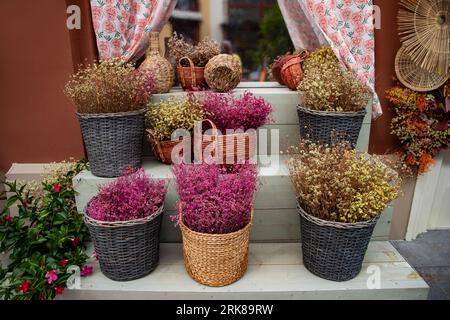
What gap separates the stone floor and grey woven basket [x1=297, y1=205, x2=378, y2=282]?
92cm

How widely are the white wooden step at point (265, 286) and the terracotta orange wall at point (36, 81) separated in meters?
1.08

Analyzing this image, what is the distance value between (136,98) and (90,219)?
2.45 ft

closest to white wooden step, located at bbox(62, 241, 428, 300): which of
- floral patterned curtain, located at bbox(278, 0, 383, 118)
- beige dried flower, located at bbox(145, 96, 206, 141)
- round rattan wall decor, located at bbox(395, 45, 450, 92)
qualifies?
beige dried flower, located at bbox(145, 96, 206, 141)

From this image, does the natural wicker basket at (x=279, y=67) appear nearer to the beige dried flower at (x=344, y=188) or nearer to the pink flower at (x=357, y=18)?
the pink flower at (x=357, y=18)

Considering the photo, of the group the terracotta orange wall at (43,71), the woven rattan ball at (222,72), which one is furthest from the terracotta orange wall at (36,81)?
the woven rattan ball at (222,72)

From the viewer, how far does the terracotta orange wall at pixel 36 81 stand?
231cm

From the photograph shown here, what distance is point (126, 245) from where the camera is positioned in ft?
5.63

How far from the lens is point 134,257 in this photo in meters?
1.75

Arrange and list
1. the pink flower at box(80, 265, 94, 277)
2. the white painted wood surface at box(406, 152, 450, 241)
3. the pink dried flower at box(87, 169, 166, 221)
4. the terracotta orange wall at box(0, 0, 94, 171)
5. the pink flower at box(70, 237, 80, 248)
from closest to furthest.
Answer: the pink dried flower at box(87, 169, 166, 221)
the pink flower at box(80, 265, 94, 277)
the pink flower at box(70, 237, 80, 248)
the terracotta orange wall at box(0, 0, 94, 171)
the white painted wood surface at box(406, 152, 450, 241)

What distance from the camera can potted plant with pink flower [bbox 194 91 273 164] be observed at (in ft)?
6.56

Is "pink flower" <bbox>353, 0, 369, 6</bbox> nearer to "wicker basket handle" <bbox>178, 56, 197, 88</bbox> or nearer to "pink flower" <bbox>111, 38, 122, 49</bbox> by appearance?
"wicker basket handle" <bbox>178, 56, 197, 88</bbox>

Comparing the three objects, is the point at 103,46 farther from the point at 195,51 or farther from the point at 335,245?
the point at 335,245

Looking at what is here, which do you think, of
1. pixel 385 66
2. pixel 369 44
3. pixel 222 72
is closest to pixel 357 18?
pixel 369 44

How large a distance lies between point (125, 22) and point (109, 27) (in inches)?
Result: 5.0
